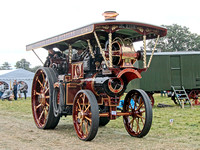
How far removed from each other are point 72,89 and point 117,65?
1.43 meters

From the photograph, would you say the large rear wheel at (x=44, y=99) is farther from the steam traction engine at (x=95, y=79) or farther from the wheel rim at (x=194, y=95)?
the wheel rim at (x=194, y=95)

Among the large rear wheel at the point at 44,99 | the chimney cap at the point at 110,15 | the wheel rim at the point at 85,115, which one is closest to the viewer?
the wheel rim at the point at 85,115

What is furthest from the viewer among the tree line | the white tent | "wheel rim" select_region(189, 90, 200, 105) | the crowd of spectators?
the tree line

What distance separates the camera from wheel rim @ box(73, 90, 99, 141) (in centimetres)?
605

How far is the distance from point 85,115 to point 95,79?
2.87ft

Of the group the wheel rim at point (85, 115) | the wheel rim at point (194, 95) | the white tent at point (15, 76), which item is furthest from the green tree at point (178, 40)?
the wheel rim at point (85, 115)

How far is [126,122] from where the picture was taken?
7207mm

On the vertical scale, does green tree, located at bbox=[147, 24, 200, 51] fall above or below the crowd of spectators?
above

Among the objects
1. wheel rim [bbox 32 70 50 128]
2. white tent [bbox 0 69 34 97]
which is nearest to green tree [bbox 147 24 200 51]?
white tent [bbox 0 69 34 97]

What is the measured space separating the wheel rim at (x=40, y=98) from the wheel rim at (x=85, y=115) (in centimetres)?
155

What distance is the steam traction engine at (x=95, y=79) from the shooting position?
251 inches

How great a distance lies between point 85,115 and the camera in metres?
6.46

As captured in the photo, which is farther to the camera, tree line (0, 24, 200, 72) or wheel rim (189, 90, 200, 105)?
tree line (0, 24, 200, 72)

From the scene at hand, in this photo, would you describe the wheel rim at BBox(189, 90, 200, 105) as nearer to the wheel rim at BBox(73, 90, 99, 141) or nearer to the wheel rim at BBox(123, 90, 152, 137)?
the wheel rim at BBox(123, 90, 152, 137)
